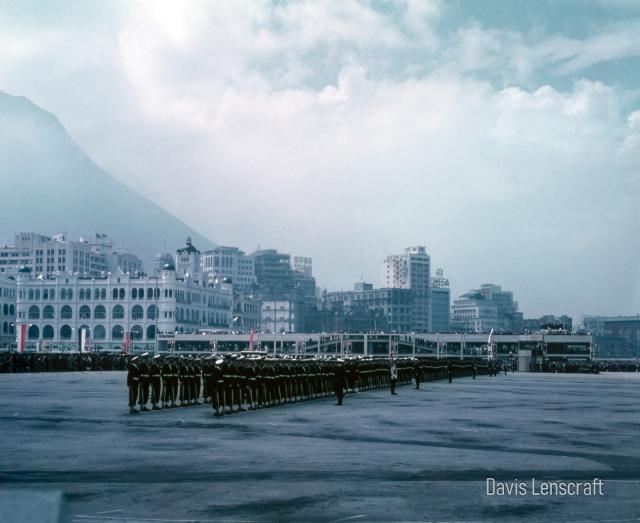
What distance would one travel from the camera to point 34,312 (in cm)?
19012

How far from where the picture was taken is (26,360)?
79.9 metres

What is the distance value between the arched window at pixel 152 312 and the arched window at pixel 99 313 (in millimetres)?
9378

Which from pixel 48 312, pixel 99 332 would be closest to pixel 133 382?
pixel 99 332

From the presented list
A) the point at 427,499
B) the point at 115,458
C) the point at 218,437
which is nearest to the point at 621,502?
the point at 427,499

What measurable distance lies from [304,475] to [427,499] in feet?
9.20

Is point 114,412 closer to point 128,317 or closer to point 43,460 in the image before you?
point 43,460

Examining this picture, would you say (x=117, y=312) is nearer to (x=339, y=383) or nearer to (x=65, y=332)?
(x=65, y=332)

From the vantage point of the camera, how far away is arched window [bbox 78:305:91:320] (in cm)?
18702

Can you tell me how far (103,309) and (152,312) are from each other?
10.7 meters

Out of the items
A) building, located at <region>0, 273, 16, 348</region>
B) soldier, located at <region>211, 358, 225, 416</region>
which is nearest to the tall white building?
building, located at <region>0, 273, 16, 348</region>

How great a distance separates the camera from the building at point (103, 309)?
7234 inches

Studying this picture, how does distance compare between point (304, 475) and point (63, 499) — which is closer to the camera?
point (63, 499)

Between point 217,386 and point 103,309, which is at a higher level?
point 103,309

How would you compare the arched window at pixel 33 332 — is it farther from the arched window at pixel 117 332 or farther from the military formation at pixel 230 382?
the military formation at pixel 230 382
